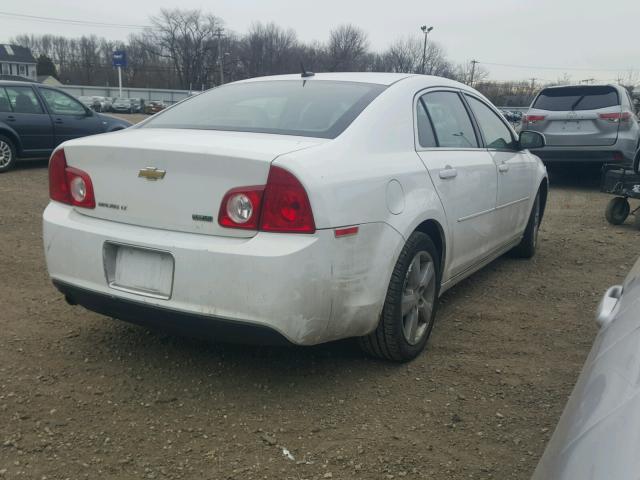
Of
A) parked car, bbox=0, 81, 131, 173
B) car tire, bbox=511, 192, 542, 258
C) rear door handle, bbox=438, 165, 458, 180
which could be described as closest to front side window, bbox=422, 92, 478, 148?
rear door handle, bbox=438, 165, 458, 180

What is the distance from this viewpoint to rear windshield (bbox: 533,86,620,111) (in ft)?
31.1

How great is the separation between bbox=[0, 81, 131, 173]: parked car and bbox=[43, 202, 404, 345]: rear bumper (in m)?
8.00

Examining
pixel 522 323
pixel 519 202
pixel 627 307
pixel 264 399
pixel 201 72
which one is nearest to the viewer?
pixel 627 307

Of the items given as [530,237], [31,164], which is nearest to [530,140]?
[530,237]

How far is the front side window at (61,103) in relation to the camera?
1032 cm

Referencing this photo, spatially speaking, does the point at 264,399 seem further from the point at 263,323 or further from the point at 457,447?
the point at 457,447

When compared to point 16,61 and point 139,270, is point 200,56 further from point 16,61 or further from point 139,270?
point 139,270

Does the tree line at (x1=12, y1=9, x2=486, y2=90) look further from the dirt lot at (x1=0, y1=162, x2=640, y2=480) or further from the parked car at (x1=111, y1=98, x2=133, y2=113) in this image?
the dirt lot at (x1=0, y1=162, x2=640, y2=480)

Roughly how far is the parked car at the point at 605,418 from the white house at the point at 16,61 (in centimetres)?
9789

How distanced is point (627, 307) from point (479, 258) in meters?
2.28

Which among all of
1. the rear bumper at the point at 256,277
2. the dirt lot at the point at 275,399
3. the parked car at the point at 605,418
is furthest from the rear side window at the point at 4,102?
the parked car at the point at 605,418

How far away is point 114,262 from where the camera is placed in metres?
2.69

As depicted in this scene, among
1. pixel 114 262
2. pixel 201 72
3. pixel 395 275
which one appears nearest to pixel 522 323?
pixel 395 275

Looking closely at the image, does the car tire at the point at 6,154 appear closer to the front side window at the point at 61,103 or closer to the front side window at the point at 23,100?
the front side window at the point at 23,100
